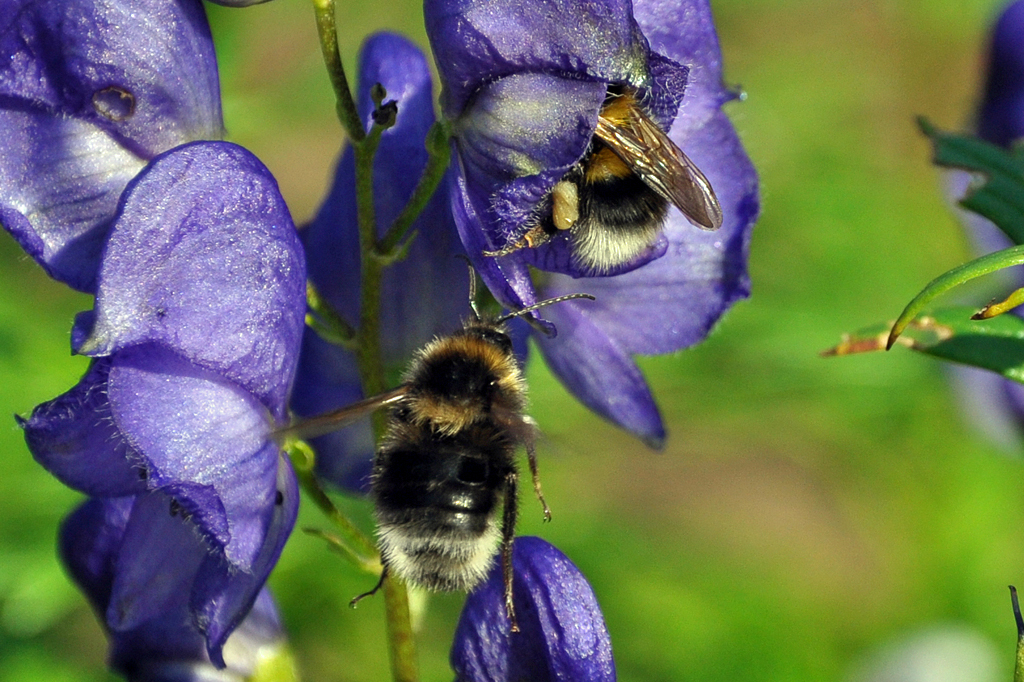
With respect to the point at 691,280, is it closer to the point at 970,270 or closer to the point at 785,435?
the point at 970,270

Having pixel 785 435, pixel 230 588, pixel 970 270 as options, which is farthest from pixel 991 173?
pixel 785 435

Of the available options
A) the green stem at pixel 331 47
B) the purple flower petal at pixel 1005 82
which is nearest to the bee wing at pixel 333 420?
the green stem at pixel 331 47

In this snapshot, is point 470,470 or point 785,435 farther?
point 785,435

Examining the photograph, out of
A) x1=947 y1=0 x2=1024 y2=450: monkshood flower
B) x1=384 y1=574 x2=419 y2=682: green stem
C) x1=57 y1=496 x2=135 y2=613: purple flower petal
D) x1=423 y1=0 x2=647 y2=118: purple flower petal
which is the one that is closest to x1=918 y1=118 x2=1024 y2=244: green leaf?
x1=423 y1=0 x2=647 y2=118: purple flower petal

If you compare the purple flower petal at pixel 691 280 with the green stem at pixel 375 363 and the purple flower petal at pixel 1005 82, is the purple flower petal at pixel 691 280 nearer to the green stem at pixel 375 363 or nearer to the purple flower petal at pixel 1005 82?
the green stem at pixel 375 363

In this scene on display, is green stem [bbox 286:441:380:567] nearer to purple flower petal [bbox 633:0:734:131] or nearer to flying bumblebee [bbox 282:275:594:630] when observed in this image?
flying bumblebee [bbox 282:275:594:630]

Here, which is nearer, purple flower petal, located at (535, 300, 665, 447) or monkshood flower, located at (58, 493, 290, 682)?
monkshood flower, located at (58, 493, 290, 682)
